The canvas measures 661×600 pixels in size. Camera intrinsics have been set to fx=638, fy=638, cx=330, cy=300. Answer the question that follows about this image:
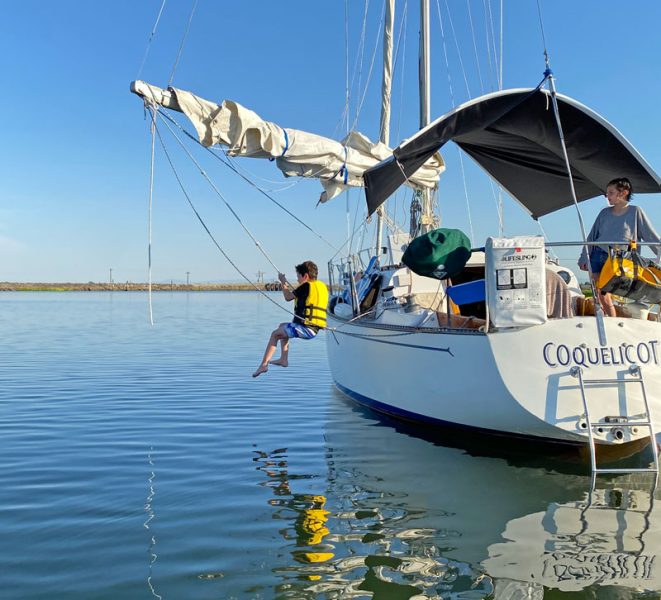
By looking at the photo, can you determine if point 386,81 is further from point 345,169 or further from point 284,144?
point 284,144

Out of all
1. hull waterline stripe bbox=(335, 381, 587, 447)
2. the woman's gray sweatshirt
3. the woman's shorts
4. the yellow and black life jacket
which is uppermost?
the woman's gray sweatshirt

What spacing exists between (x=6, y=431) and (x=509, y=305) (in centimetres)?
626

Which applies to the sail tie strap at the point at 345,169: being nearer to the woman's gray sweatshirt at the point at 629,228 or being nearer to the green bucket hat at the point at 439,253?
the green bucket hat at the point at 439,253

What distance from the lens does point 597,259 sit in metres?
6.74

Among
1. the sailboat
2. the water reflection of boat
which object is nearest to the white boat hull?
the sailboat

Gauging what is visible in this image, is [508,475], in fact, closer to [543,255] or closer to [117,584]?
[543,255]

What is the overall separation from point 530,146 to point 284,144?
3715mm

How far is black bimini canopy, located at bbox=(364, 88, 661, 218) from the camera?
7801 millimetres

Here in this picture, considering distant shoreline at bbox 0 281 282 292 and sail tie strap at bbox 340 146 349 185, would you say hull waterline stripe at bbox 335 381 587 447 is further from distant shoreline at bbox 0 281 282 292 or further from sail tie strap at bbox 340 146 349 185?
distant shoreline at bbox 0 281 282 292

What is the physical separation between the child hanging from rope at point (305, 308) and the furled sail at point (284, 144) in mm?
2294

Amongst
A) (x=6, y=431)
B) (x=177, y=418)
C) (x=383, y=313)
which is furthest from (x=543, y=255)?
(x=6, y=431)

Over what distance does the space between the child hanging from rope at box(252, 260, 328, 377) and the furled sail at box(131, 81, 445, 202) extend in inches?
90.3

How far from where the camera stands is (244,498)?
548 cm

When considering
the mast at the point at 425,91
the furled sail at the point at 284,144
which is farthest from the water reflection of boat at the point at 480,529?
the mast at the point at 425,91
